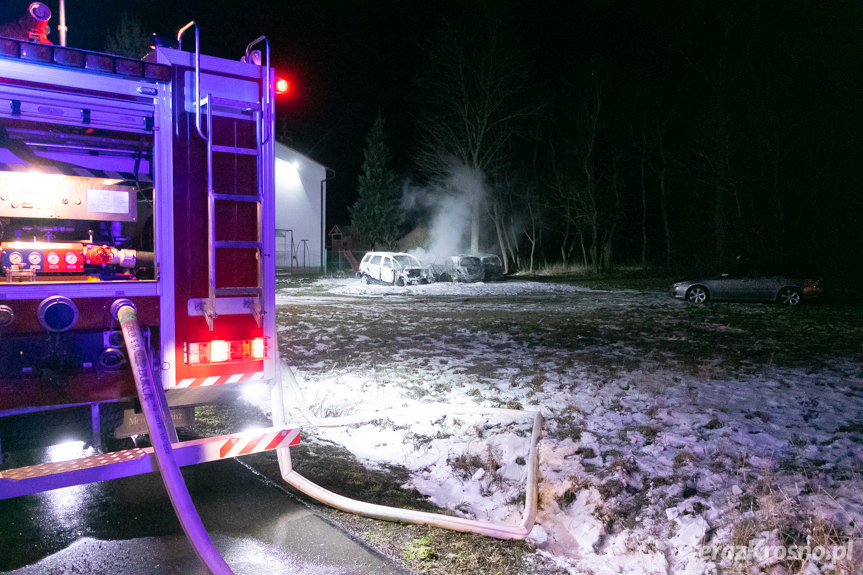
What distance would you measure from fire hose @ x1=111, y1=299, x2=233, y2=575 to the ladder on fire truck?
0.51 m

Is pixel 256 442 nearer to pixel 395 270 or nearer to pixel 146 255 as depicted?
pixel 146 255

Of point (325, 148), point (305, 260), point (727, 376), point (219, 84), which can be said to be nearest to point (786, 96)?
point (727, 376)

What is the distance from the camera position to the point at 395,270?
87.4 ft

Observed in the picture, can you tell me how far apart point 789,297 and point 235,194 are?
772 inches

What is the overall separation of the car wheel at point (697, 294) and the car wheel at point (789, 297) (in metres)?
2.15

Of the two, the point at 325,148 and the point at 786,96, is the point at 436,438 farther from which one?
the point at 325,148

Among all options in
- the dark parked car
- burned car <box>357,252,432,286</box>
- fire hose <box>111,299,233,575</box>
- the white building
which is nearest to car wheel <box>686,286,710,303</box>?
the dark parked car

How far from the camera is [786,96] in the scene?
27.5 m

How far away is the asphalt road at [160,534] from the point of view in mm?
3318

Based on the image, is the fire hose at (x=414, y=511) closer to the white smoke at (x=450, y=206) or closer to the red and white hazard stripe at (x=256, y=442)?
the red and white hazard stripe at (x=256, y=442)

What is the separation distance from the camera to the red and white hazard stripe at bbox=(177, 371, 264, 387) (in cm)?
404

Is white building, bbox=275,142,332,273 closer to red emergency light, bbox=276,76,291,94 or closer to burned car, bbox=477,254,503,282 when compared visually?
burned car, bbox=477,254,503,282

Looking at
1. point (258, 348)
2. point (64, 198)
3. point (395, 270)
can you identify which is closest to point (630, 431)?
point (258, 348)

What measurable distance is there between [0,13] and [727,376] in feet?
29.3
